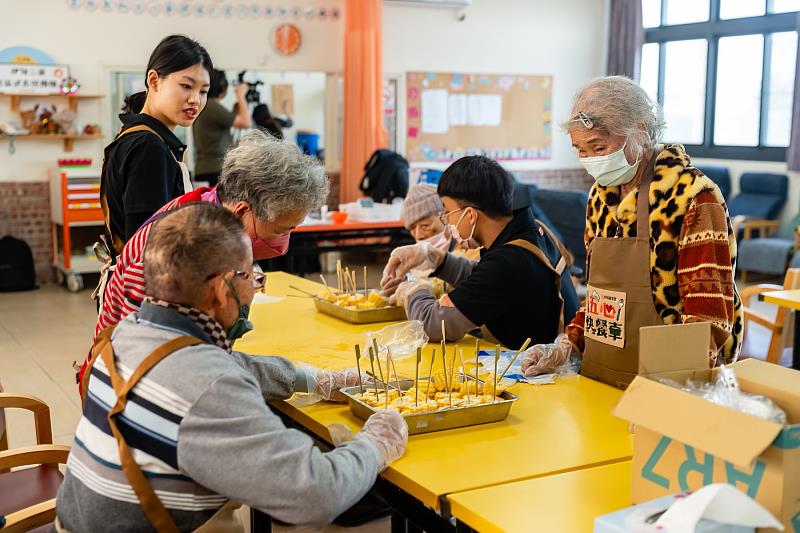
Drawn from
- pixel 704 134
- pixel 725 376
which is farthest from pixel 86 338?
pixel 704 134

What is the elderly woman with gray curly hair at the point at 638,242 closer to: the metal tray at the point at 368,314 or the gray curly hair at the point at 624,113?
the gray curly hair at the point at 624,113

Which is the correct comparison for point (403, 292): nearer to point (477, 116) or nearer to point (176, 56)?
point (176, 56)

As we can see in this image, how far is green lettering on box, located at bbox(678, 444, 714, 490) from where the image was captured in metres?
1.45

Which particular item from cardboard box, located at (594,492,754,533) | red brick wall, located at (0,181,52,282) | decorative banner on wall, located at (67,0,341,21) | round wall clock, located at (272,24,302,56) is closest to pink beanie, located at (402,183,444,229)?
cardboard box, located at (594,492,754,533)

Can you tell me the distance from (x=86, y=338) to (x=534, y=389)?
15.4 ft

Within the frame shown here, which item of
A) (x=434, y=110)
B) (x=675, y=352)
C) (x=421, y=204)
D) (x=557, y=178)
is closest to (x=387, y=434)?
(x=675, y=352)

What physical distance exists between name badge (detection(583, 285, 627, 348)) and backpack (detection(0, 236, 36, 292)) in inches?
269

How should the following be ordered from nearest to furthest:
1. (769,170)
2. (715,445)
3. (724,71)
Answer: (715,445), (769,170), (724,71)

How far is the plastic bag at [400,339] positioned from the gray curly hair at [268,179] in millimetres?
664

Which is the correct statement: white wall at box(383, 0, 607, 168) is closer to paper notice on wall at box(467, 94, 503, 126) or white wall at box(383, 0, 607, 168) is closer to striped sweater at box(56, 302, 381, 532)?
paper notice on wall at box(467, 94, 503, 126)

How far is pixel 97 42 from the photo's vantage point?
834 centimetres

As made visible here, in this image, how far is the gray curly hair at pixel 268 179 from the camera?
2188 mm

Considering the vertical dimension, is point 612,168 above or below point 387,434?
above

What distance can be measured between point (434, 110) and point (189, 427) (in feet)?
29.4
